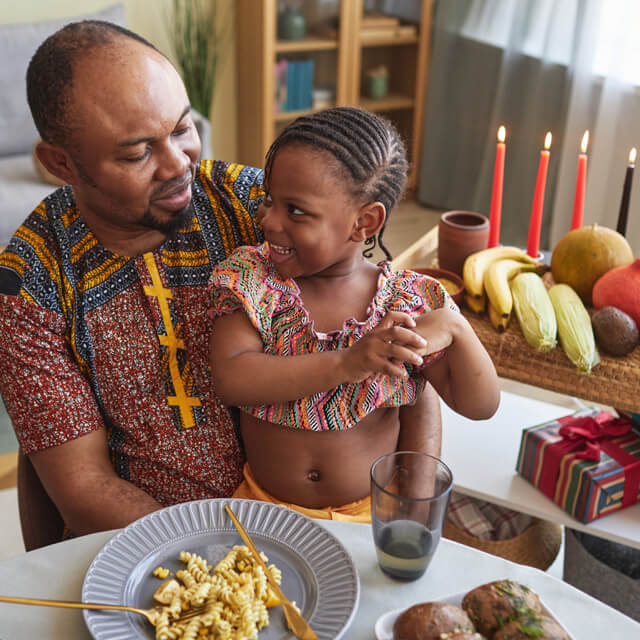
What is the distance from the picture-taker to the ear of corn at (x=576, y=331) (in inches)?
54.1

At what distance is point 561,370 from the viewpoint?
1421 mm

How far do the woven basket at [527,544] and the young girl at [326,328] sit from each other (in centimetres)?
Answer: 70

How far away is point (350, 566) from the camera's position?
89cm

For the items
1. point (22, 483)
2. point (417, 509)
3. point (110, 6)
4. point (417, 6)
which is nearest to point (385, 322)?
point (417, 509)

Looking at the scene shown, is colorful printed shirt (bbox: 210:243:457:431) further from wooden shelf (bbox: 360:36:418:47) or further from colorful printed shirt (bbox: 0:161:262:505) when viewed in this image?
wooden shelf (bbox: 360:36:418:47)

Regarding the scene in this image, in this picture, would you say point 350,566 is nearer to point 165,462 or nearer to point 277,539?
point 277,539

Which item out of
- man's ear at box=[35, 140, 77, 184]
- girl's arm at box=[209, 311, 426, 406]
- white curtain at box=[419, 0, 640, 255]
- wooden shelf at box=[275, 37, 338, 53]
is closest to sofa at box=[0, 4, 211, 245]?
wooden shelf at box=[275, 37, 338, 53]

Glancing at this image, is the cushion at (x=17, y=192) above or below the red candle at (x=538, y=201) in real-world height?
below

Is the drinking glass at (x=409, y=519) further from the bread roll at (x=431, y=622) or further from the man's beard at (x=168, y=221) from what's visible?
the man's beard at (x=168, y=221)

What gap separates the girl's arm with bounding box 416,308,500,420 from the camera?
1063 mm

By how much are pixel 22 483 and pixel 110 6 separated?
309 centimetres

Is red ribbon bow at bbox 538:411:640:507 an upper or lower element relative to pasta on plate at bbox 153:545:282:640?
lower

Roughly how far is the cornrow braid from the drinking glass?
1.37 ft

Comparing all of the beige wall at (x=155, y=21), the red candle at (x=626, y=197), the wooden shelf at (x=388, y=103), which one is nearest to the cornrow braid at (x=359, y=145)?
the red candle at (x=626, y=197)
